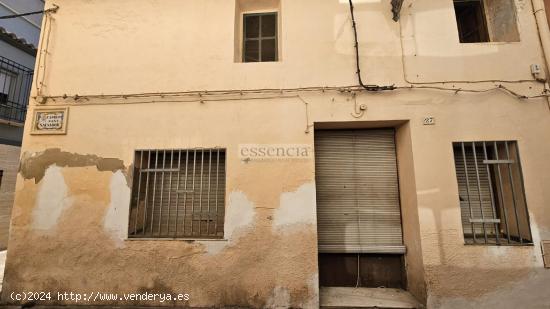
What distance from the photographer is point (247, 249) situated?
4.27 meters

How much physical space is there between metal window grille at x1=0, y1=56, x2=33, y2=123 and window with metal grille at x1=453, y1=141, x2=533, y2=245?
10734mm

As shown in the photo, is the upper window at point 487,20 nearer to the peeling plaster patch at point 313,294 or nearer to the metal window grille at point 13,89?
the peeling plaster patch at point 313,294

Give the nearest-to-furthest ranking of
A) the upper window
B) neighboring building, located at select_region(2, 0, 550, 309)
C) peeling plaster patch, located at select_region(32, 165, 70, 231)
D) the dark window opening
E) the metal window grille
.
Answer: neighboring building, located at select_region(2, 0, 550, 309) → peeling plaster patch, located at select_region(32, 165, 70, 231) → the upper window → the dark window opening → the metal window grille

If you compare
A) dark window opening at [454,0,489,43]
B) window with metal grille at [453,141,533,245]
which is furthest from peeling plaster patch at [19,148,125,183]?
dark window opening at [454,0,489,43]

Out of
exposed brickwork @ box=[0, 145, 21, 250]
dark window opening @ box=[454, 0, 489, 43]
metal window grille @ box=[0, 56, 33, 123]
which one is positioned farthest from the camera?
metal window grille @ box=[0, 56, 33, 123]

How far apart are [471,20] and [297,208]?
476 centimetres

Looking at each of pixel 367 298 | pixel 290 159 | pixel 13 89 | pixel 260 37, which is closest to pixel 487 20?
pixel 260 37

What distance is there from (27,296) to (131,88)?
3.62 meters

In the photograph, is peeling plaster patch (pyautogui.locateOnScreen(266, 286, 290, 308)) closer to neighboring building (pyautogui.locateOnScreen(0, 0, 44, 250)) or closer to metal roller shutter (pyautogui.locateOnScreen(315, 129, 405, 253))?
metal roller shutter (pyautogui.locateOnScreen(315, 129, 405, 253))

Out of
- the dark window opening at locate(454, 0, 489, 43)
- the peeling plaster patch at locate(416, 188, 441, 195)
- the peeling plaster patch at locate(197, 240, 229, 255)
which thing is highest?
the dark window opening at locate(454, 0, 489, 43)

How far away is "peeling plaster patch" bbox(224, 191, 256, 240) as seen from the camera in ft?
14.2

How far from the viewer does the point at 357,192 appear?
15.7 feet

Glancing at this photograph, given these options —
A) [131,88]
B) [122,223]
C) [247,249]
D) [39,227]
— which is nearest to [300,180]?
[247,249]

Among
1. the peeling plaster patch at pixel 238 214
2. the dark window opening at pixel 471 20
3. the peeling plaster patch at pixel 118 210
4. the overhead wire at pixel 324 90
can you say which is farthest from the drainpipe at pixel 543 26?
the peeling plaster patch at pixel 118 210
